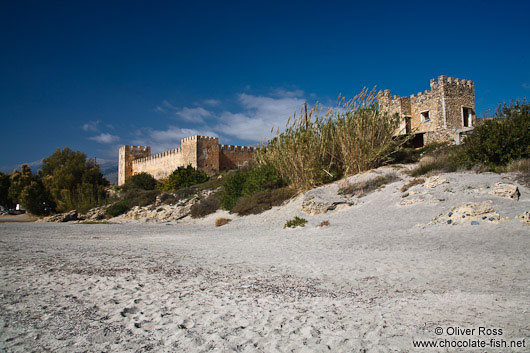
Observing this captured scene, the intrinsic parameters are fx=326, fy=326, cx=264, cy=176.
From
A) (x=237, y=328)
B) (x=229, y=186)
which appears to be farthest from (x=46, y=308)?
(x=229, y=186)

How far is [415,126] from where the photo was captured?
24.4 m

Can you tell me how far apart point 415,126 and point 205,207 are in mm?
17061

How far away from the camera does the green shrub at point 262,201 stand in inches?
536

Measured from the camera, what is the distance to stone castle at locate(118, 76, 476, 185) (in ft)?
73.3

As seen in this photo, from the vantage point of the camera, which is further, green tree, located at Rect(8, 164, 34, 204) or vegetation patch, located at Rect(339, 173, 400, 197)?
green tree, located at Rect(8, 164, 34, 204)

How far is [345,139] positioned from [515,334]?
11487 mm

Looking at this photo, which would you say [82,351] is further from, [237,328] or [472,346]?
[472,346]

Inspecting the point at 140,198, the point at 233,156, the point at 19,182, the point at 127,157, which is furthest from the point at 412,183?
the point at 127,157

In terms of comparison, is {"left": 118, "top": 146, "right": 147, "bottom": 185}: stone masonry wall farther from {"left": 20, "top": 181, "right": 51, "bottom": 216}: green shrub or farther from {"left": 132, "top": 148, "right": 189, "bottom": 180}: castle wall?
{"left": 20, "top": 181, "right": 51, "bottom": 216}: green shrub

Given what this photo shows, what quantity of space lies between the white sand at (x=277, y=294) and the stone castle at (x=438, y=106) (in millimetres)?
17626

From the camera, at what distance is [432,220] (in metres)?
7.70

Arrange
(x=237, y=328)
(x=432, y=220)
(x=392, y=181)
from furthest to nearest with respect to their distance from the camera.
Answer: (x=392, y=181) < (x=432, y=220) < (x=237, y=328)

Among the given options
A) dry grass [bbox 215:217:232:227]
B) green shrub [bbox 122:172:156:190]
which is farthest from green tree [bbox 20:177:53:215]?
dry grass [bbox 215:217:232:227]

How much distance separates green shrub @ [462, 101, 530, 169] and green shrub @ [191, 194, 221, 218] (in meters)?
11.0
